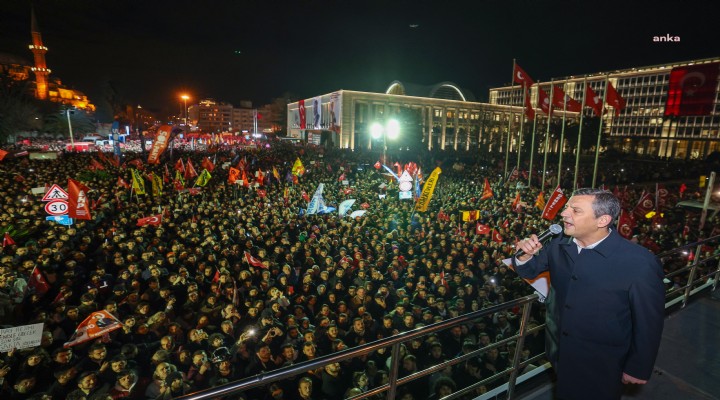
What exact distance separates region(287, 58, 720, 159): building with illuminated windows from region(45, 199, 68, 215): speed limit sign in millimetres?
38834

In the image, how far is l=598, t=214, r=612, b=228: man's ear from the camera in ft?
6.96

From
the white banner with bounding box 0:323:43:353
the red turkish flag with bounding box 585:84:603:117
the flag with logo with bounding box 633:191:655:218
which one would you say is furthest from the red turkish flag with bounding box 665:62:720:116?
the white banner with bounding box 0:323:43:353

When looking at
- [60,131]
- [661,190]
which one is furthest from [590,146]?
[60,131]

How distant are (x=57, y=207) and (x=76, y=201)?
43 cm

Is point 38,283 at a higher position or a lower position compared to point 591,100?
lower

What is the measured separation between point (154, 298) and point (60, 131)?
5799 cm

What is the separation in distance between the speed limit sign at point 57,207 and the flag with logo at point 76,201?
0.10 meters

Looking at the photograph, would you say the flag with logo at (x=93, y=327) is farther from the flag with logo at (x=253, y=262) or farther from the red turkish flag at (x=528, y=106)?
the red turkish flag at (x=528, y=106)

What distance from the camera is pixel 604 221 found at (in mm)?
2141

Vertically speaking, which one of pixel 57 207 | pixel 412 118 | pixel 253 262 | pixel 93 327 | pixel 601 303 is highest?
pixel 412 118

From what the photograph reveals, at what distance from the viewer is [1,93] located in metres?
42.2

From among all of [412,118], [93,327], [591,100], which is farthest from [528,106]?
[412,118]

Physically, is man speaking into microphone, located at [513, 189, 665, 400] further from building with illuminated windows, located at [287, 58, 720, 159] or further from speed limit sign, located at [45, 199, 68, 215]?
building with illuminated windows, located at [287, 58, 720, 159]

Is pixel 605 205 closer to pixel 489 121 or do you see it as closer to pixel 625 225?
pixel 625 225
